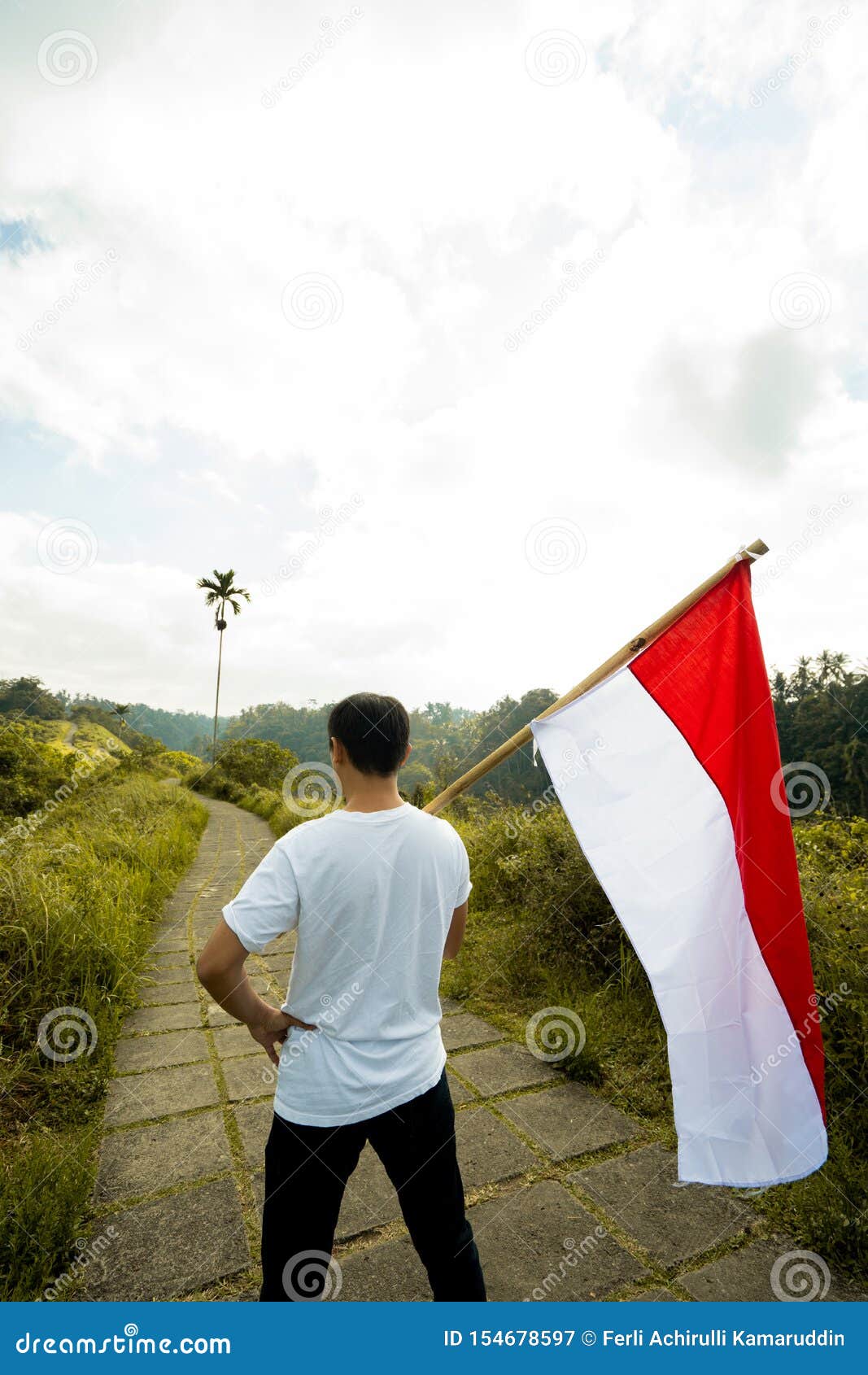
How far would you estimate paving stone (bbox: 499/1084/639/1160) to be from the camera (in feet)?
A: 7.94

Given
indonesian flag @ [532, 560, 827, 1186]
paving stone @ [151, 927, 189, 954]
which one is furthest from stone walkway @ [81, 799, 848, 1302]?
paving stone @ [151, 927, 189, 954]

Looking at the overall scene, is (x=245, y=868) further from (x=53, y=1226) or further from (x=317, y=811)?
(x=53, y=1226)

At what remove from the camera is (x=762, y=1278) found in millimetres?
1777

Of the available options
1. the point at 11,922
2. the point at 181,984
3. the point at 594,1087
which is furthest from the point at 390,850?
the point at 181,984

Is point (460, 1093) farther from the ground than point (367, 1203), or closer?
farther from the ground

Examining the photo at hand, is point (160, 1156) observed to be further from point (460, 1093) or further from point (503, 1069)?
point (503, 1069)

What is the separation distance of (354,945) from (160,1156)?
1789mm

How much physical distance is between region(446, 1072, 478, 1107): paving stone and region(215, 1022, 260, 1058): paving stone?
3.31 ft

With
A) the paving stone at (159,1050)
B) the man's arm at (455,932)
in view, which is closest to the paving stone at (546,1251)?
the man's arm at (455,932)

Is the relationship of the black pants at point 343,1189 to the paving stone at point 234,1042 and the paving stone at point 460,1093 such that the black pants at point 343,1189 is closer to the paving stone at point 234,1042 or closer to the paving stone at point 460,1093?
the paving stone at point 460,1093

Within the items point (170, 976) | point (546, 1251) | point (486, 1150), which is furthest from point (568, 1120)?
point (170, 976)

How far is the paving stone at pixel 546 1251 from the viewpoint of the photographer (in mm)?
1770

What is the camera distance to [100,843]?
6.23 m

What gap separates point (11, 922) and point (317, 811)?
888 cm
